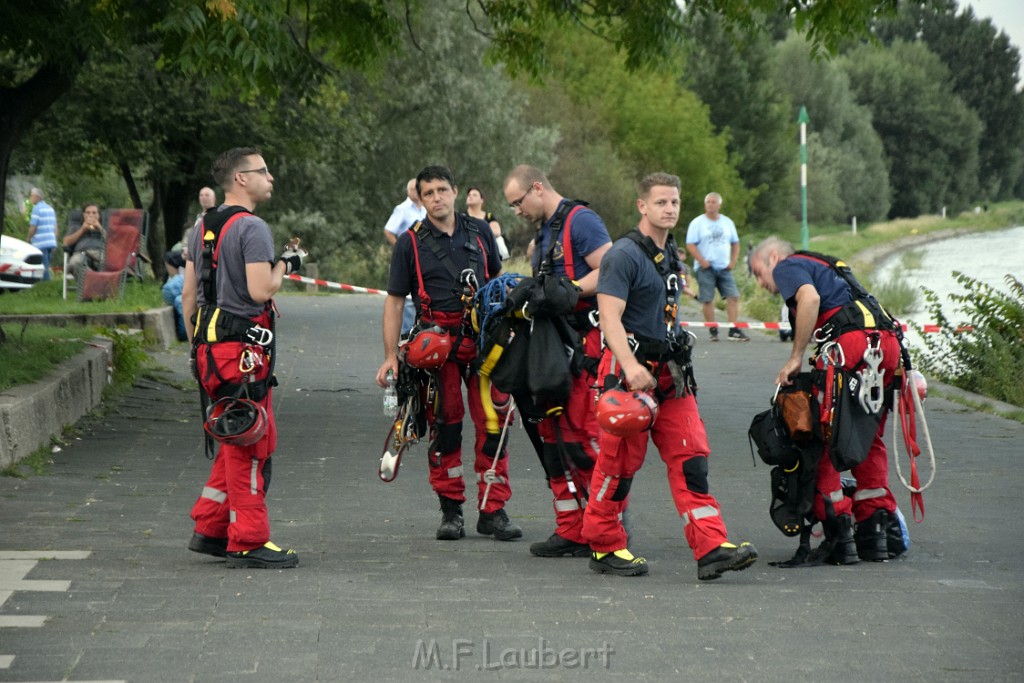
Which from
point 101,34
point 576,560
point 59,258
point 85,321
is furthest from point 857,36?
point 59,258

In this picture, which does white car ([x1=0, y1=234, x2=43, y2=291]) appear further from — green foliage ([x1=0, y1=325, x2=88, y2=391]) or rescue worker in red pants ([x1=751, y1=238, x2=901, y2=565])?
rescue worker in red pants ([x1=751, y1=238, x2=901, y2=565])

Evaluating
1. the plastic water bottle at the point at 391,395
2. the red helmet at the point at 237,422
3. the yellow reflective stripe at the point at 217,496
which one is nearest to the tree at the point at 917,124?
the plastic water bottle at the point at 391,395

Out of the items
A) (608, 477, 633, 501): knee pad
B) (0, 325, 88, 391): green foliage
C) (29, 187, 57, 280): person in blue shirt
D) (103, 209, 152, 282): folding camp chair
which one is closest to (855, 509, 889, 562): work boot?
(608, 477, 633, 501): knee pad

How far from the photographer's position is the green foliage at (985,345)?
13.8 meters

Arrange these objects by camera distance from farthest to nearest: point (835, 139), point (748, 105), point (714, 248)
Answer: point (835, 139) < point (748, 105) < point (714, 248)

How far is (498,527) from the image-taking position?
25.0ft

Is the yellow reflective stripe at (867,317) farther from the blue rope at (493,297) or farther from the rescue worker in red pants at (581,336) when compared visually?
the blue rope at (493,297)

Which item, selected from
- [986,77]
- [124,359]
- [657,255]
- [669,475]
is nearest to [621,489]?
[669,475]

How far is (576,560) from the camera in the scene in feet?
23.5

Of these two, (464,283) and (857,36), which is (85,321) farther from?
(464,283)

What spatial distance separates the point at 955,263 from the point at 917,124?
41.8 meters

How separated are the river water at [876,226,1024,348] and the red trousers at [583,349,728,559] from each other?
1703 cm

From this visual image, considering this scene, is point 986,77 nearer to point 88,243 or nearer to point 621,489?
point 88,243

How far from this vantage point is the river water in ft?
121
